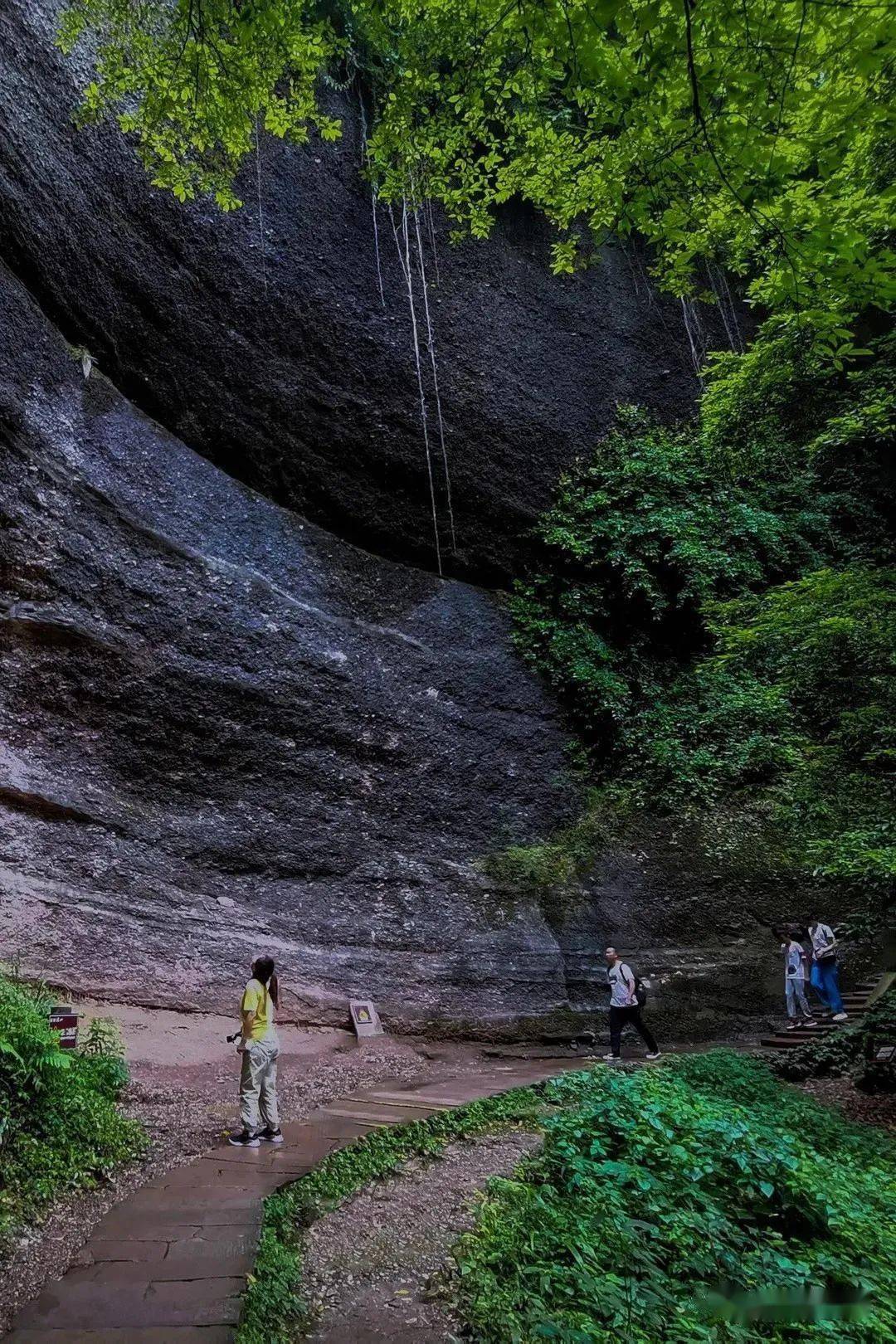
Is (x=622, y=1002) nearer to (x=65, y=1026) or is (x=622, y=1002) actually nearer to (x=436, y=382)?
(x=65, y=1026)

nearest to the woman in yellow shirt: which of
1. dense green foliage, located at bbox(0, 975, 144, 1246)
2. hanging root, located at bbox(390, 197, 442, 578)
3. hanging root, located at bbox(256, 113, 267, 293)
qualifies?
dense green foliage, located at bbox(0, 975, 144, 1246)

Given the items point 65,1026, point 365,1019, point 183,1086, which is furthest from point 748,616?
point 65,1026

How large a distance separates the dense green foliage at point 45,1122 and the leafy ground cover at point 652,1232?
1.17 m

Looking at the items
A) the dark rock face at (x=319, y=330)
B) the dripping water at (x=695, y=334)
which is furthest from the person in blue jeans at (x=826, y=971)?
the dripping water at (x=695, y=334)

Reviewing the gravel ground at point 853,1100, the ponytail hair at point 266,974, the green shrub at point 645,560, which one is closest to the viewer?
the ponytail hair at point 266,974

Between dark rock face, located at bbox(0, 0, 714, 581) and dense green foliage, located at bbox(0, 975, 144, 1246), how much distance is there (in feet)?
33.9

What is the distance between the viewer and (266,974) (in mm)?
5414

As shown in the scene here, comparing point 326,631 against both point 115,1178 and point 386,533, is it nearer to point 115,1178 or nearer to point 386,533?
point 386,533

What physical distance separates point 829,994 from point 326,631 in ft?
27.1

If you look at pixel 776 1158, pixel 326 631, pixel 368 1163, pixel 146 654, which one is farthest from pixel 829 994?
pixel 146 654

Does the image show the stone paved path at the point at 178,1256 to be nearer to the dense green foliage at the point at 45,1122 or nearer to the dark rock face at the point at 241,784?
the dense green foliage at the point at 45,1122

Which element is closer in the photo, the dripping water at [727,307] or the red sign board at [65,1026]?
the red sign board at [65,1026]

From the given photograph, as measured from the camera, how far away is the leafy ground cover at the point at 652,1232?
108 inches

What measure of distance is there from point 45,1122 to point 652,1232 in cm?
332
